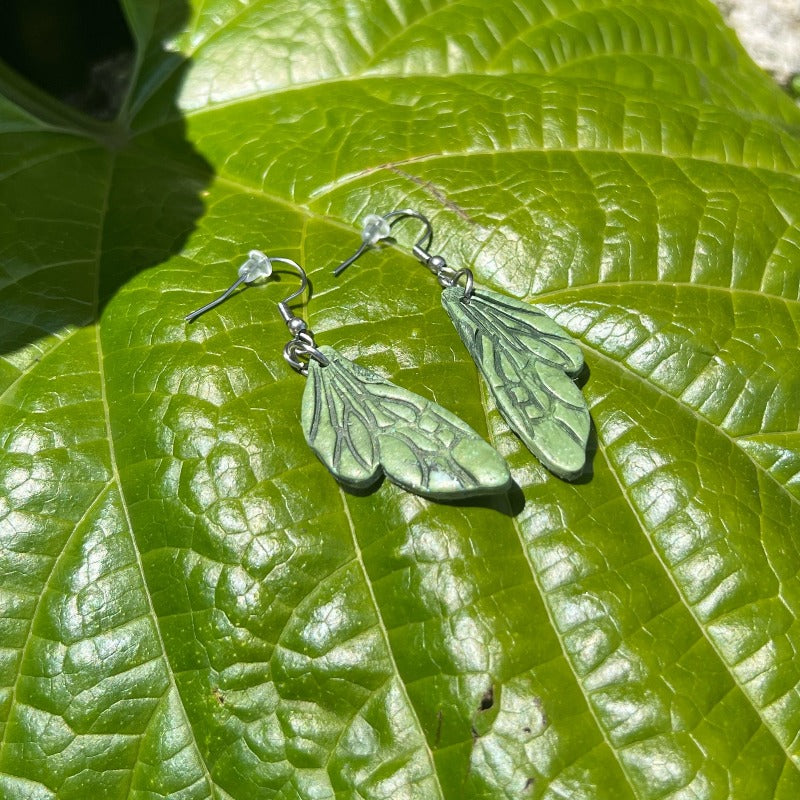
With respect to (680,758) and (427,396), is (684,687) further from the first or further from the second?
(427,396)

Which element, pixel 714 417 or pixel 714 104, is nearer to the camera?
pixel 714 417

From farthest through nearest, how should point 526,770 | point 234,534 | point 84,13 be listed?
1. point 84,13
2. point 234,534
3. point 526,770

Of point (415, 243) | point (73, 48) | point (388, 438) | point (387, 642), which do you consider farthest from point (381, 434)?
point (73, 48)

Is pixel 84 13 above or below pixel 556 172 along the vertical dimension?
below

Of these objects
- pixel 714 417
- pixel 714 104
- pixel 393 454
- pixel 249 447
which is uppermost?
pixel 714 104

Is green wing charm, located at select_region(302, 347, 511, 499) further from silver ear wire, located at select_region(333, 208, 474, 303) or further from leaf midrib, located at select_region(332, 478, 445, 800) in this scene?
silver ear wire, located at select_region(333, 208, 474, 303)

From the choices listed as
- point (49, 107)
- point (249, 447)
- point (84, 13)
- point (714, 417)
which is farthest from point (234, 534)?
point (84, 13)

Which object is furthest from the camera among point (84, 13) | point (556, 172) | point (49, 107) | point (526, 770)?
point (84, 13)
